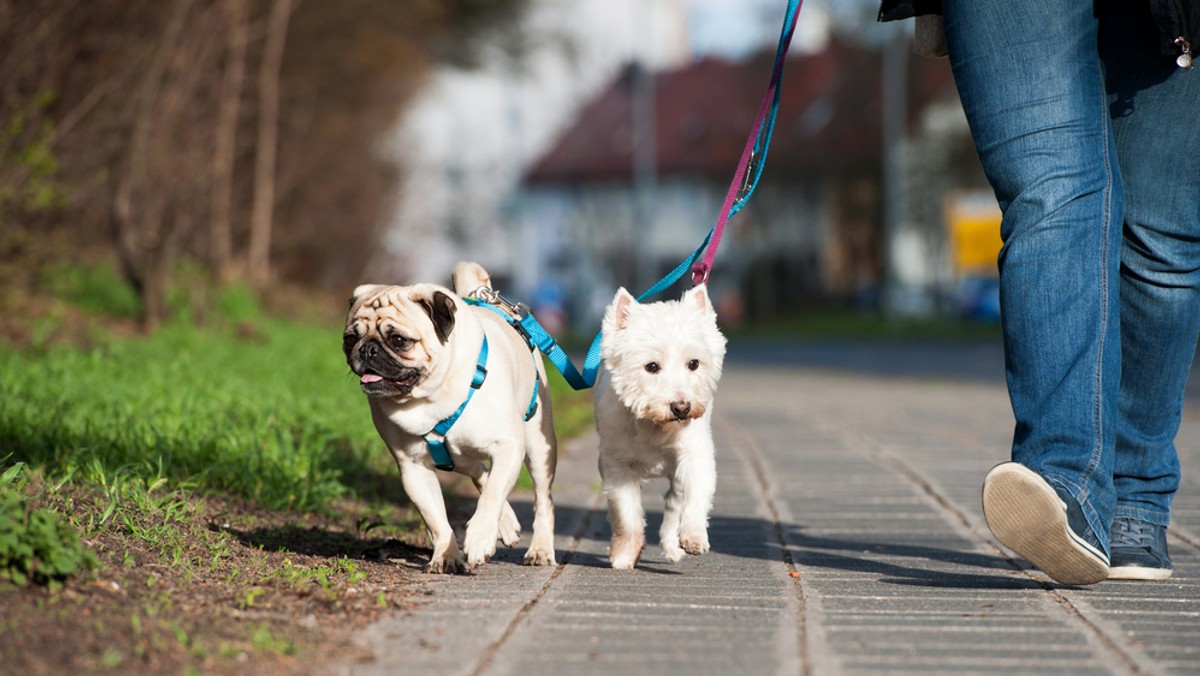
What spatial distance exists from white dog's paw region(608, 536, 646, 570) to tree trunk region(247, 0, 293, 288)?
41.7 feet

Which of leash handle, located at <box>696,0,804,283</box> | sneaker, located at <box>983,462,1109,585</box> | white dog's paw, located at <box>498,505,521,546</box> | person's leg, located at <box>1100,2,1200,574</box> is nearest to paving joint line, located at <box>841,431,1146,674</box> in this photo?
sneaker, located at <box>983,462,1109,585</box>

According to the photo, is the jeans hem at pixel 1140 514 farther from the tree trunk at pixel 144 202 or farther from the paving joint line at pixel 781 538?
the tree trunk at pixel 144 202

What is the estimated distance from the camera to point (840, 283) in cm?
5862

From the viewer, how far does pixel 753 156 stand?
5.11m

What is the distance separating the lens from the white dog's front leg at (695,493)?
4.39m

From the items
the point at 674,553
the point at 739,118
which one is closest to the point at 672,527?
the point at 674,553

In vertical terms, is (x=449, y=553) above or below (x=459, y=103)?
below

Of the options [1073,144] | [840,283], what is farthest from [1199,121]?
[840,283]

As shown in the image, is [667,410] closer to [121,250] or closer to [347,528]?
[347,528]

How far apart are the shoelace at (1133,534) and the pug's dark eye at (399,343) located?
212 cm

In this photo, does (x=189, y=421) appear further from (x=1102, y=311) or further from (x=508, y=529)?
(x=1102, y=311)

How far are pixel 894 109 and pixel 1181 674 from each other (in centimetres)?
4225

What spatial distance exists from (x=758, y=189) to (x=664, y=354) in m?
44.8

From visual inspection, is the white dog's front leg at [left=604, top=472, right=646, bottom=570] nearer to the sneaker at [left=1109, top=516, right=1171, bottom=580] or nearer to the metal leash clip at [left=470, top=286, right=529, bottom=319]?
the metal leash clip at [left=470, top=286, right=529, bottom=319]
